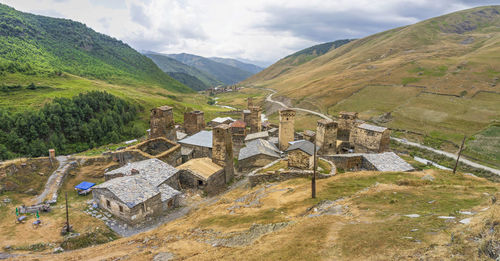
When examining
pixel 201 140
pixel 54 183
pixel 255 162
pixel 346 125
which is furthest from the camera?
pixel 346 125

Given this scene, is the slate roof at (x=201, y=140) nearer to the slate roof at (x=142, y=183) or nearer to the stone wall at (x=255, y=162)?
the stone wall at (x=255, y=162)

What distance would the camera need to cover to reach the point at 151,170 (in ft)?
102

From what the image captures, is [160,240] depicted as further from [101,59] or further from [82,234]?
[101,59]

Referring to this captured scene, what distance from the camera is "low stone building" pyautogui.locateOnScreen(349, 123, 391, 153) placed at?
151ft

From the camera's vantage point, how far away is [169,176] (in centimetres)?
3122

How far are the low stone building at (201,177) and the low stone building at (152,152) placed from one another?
3922 mm

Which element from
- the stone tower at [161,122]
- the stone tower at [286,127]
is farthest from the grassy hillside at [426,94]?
the stone tower at [161,122]

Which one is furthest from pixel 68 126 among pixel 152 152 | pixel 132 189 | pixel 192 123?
A: pixel 132 189

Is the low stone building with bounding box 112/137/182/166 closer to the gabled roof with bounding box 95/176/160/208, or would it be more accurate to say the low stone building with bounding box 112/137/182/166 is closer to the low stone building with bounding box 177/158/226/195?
the low stone building with bounding box 177/158/226/195

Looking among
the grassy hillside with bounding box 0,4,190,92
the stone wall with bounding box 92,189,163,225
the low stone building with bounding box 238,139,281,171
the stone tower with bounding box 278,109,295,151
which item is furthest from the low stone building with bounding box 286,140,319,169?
the grassy hillside with bounding box 0,4,190,92

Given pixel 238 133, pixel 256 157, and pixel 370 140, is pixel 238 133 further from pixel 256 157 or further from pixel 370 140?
pixel 370 140

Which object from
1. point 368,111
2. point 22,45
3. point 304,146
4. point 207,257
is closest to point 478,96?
point 368,111

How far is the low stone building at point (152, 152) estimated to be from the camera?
35562mm

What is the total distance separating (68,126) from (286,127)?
58.5 meters
